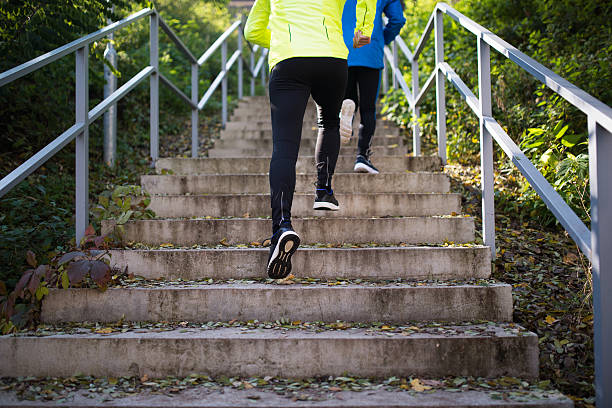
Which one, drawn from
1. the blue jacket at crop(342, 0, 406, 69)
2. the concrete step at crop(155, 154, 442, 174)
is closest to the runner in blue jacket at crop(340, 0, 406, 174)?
the blue jacket at crop(342, 0, 406, 69)

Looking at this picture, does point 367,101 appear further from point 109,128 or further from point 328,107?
point 109,128

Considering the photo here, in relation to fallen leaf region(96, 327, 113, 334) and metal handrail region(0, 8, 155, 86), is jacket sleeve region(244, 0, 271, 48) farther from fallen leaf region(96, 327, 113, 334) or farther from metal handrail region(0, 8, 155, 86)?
fallen leaf region(96, 327, 113, 334)

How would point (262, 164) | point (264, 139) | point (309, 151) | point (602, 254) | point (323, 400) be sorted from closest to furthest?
point (602, 254) < point (323, 400) < point (262, 164) < point (309, 151) < point (264, 139)

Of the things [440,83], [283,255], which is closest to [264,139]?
A: [440,83]

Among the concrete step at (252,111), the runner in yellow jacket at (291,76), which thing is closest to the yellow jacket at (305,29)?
the runner in yellow jacket at (291,76)

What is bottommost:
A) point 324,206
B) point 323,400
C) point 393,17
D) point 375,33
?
point 323,400

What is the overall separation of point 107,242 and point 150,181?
0.98 meters

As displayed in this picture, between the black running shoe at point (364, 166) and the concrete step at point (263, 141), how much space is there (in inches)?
39.7

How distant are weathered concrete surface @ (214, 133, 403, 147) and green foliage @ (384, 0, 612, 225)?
35 centimetres

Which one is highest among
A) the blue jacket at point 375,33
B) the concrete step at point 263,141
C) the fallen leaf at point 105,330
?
the blue jacket at point 375,33

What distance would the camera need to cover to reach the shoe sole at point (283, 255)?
91.9 inches

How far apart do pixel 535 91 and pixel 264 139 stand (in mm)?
2446

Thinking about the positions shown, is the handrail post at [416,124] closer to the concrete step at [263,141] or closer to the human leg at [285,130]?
the concrete step at [263,141]

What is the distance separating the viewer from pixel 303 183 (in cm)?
370
